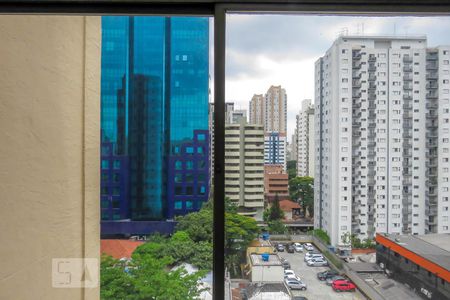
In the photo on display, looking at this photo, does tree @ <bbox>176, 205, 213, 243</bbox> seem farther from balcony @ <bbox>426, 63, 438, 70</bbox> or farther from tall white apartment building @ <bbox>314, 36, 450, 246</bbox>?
balcony @ <bbox>426, 63, 438, 70</bbox>

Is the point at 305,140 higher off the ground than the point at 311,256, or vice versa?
the point at 305,140

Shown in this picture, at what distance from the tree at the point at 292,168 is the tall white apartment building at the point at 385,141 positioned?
116 millimetres

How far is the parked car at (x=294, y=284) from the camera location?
65.8 inches

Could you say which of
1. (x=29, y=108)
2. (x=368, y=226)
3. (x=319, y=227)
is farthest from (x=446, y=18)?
(x=29, y=108)

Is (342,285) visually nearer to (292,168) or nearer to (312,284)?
(312,284)

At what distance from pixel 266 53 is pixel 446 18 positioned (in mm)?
896

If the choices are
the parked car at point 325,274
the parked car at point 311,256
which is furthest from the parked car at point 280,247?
the parked car at point 325,274

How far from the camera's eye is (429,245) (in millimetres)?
1698

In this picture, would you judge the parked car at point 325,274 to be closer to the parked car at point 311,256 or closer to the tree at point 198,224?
the parked car at point 311,256

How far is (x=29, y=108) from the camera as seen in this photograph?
154 centimetres

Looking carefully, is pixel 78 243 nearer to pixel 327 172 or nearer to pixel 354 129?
pixel 327 172

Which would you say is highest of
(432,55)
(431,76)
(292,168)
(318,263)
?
(432,55)
